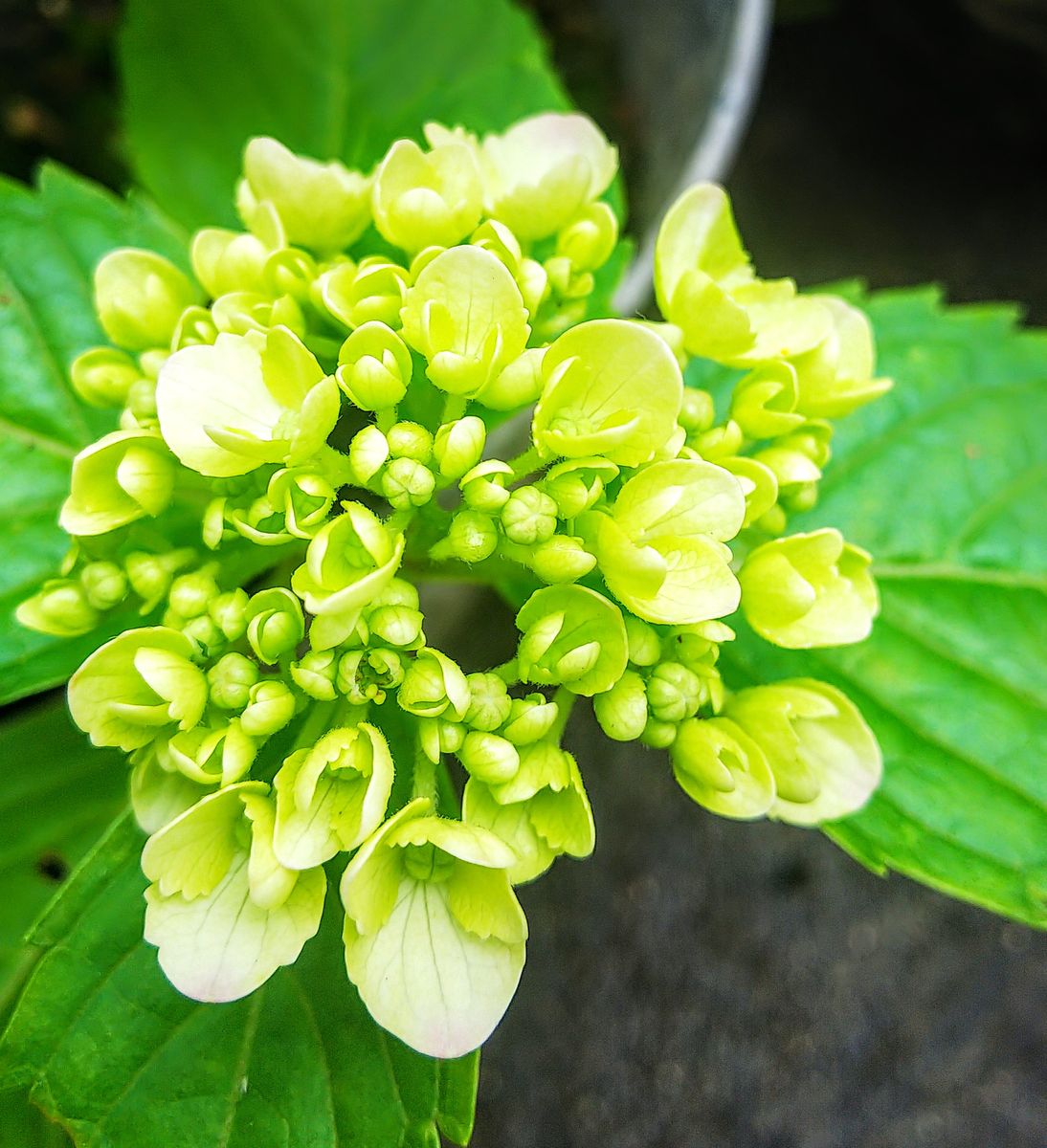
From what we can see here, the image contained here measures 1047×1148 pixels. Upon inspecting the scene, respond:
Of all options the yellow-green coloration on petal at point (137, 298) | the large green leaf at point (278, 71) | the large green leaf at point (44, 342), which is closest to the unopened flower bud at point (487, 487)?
the yellow-green coloration on petal at point (137, 298)

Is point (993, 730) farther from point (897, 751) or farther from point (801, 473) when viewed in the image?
point (801, 473)

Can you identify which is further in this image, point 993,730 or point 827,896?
point 827,896

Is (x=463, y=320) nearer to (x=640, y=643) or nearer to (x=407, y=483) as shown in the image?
(x=407, y=483)

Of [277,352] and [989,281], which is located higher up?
[277,352]

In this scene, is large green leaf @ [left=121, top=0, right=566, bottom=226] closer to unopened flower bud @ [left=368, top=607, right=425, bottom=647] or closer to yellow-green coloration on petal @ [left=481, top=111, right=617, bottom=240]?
yellow-green coloration on petal @ [left=481, top=111, right=617, bottom=240]

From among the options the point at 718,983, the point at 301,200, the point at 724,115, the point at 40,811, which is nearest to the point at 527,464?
the point at 301,200

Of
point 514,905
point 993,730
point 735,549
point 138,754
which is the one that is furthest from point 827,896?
point 138,754

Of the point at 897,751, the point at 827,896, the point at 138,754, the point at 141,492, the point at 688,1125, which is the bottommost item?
the point at 688,1125
